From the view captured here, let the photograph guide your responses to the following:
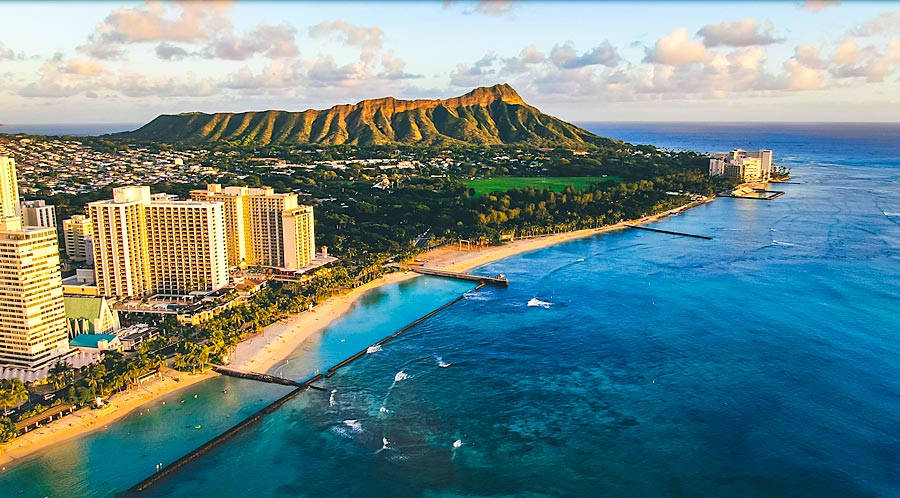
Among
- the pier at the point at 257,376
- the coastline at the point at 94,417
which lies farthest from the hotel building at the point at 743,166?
the coastline at the point at 94,417

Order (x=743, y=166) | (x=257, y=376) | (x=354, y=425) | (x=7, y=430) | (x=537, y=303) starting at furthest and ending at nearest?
(x=743, y=166), (x=537, y=303), (x=257, y=376), (x=354, y=425), (x=7, y=430)

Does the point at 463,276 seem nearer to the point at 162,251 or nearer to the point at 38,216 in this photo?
the point at 162,251

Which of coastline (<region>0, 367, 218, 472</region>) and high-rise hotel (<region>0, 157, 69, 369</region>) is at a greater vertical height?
high-rise hotel (<region>0, 157, 69, 369</region>)

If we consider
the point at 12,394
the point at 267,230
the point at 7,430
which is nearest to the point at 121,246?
the point at 267,230

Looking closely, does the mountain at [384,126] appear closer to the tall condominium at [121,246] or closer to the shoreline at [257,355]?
the shoreline at [257,355]

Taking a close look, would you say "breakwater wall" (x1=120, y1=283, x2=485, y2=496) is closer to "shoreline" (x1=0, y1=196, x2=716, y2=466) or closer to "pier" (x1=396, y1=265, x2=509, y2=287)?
"shoreline" (x1=0, y1=196, x2=716, y2=466)

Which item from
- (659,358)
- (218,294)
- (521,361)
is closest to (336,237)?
(218,294)

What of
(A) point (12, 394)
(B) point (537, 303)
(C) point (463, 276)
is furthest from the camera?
(C) point (463, 276)

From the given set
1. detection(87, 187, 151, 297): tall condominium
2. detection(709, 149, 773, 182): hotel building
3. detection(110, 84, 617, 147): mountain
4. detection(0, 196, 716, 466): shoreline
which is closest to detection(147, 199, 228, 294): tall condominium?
detection(87, 187, 151, 297): tall condominium
